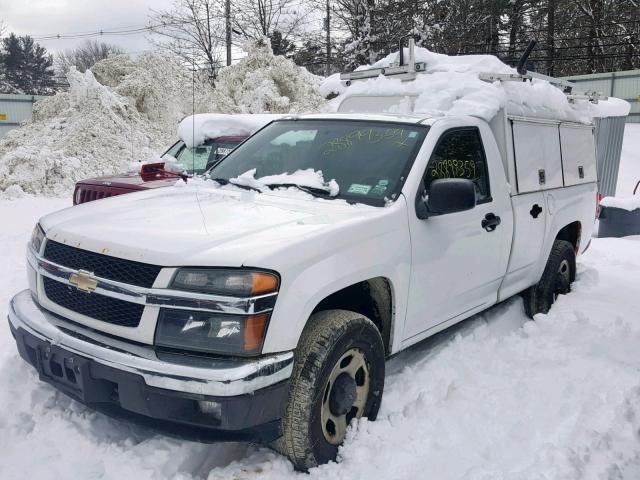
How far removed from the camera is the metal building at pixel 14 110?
27016 mm

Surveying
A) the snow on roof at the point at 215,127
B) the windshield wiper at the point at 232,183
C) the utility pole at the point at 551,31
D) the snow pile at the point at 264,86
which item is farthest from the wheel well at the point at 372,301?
the utility pole at the point at 551,31

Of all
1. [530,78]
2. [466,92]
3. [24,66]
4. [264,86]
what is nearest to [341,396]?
[466,92]

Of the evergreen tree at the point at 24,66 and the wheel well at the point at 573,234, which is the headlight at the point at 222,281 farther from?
the evergreen tree at the point at 24,66

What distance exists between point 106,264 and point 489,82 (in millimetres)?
3274

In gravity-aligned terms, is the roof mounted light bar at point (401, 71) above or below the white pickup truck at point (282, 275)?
above

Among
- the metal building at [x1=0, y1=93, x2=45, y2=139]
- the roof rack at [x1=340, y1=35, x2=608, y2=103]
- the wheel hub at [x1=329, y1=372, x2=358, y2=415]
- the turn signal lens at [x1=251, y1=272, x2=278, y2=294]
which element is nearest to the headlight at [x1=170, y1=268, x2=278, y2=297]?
the turn signal lens at [x1=251, y1=272, x2=278, y2=294]

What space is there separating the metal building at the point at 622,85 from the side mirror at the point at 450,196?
23704mm

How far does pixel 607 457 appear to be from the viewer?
3023mm

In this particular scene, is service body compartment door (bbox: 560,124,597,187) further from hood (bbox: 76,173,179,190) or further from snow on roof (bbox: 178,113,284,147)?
snow on roof (bbox: 178,113,284,147)

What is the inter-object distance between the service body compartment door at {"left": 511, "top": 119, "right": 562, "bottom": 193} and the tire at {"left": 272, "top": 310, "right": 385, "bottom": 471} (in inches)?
82.0

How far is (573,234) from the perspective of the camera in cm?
579

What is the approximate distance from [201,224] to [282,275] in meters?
0.59

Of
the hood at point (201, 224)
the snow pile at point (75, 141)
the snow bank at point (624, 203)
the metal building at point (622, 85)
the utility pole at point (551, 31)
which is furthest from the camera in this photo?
the utility pole at point (551, 31)

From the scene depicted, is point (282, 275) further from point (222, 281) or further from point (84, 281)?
point (84, 281)
